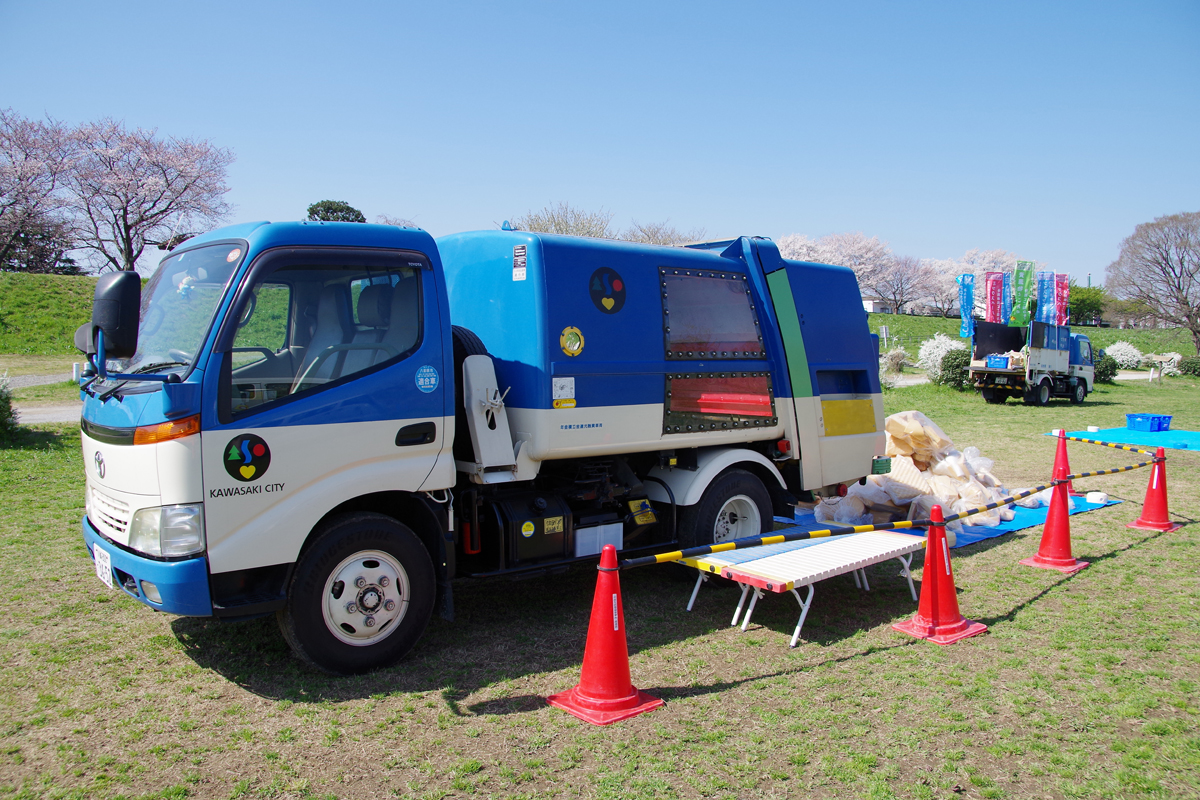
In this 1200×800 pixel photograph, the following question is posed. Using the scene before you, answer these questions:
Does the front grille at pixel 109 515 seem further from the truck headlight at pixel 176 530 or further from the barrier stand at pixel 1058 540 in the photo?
the barrier stand at pixel 1058 540

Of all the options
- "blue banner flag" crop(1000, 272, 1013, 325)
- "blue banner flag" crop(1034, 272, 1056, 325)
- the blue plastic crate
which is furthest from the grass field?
"blue banner flag" crop(1000, 272, 1013, 325)

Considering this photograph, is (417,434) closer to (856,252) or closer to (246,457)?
(246,457)

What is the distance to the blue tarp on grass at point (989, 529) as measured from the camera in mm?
7931

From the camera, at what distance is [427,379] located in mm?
4582

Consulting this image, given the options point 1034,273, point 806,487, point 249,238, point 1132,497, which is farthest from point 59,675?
point 1034,273

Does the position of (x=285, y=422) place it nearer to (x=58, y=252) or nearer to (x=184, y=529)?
(x=184, y=529)

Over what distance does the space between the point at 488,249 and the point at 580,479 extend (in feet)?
5.81

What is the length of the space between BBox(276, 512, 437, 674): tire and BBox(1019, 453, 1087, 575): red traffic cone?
547 cm

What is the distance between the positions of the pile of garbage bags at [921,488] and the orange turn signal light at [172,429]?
6448 mm

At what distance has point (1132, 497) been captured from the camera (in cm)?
995

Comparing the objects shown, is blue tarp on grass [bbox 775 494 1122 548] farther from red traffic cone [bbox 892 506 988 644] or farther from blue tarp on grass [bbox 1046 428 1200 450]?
blue tarp on grass [bbox 1046 428 1200 450]

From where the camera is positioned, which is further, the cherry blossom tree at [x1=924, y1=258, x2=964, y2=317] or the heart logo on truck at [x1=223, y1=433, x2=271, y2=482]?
the cherry blossom tree at [x1=924, y1=258, x2=964, y2=317]

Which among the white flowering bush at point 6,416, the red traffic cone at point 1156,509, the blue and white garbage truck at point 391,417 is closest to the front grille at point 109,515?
the blue and white garbage truck at point 391,417

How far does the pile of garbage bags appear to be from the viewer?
8.51 m
